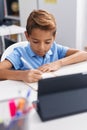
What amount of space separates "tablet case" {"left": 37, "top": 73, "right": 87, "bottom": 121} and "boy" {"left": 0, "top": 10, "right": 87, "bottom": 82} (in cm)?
31

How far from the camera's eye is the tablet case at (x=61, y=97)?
0.81m

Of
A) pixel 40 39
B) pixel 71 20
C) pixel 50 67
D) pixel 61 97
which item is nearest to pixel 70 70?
pixel 50 67

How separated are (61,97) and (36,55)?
2.04 ft

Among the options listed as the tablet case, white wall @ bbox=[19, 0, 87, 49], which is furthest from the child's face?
white wall @ bbox=[19, 0, 87, 49]

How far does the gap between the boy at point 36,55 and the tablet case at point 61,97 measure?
313mm

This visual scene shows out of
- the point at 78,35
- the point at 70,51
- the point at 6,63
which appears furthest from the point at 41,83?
the point at 78,35

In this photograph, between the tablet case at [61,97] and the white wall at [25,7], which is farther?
the white wall at [25,7]

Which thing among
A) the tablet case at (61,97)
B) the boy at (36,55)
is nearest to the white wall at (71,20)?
the boy at (36,55)

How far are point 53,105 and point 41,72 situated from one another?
0.40m

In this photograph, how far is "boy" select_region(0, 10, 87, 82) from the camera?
3.94 feet

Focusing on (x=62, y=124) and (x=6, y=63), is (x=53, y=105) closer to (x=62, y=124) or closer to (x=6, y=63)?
(x=62, y=124)

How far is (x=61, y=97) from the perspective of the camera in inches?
33.6

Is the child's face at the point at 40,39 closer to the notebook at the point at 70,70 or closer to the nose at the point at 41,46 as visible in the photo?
the nose at the point at 41,46

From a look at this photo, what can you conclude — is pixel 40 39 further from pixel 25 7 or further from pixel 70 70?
pixel 25 7
